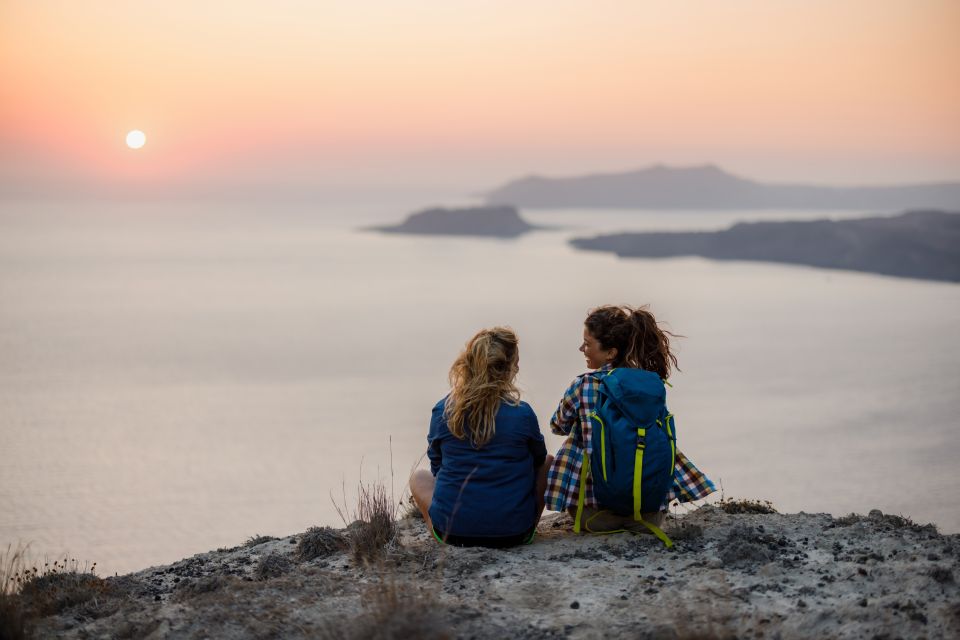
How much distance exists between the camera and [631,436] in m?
4.41

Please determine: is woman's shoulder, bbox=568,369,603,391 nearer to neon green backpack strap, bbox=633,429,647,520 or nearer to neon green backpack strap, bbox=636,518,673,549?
neon green backpack strap, bbox=633,429,647,520

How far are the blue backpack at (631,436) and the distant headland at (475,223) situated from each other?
166 metres

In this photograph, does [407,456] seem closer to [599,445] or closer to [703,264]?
[599,445]

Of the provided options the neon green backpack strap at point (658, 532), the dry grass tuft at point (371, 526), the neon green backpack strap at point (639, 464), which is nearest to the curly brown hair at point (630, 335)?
the neon green backpack strap at point (639, 464)

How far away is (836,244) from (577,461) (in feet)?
405

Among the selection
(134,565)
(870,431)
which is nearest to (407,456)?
(134,565)

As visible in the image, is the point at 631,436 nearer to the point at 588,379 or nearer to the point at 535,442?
the point at 588,379

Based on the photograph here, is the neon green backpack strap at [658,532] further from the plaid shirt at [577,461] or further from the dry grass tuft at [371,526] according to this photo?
the dry grass tuft at [371,526]

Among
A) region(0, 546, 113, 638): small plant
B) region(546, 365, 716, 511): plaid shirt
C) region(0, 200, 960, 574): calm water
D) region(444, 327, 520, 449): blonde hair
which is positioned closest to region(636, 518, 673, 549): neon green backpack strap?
region(546, 365, 716, 511): plaid shirt

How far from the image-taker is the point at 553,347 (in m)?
61.6

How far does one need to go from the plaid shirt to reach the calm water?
4472mm

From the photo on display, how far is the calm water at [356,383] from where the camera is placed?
108ft

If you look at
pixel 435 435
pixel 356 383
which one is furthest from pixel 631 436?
pixel 356 383

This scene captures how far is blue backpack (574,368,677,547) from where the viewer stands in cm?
442
